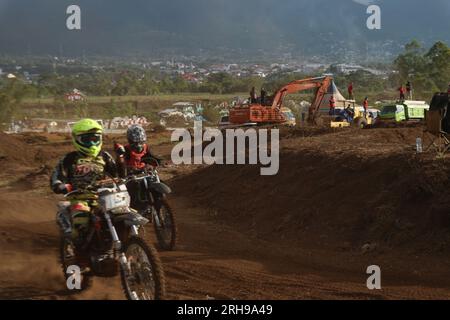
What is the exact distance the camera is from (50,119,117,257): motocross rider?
7059 millimetres

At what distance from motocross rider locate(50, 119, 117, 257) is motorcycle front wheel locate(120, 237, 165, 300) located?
83 cm

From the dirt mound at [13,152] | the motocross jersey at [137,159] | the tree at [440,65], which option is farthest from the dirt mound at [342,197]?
the tree at [440,65]

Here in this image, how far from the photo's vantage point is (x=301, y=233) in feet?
38.1

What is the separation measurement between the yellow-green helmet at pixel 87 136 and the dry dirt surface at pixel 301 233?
63.9 inches

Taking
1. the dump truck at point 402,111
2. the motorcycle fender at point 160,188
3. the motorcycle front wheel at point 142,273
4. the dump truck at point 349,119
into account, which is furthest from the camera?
the dump truck at point 402,111

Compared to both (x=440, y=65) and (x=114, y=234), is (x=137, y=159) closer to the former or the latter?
(x=114, y=234)

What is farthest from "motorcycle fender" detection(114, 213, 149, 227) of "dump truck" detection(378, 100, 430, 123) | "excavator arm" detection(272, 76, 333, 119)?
"dump truck" detection(378, 100, 430, 123)

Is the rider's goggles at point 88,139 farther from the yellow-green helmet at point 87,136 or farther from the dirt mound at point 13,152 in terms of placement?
the dirt mound at point 13,152

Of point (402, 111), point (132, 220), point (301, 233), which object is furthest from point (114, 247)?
point (402, 111)

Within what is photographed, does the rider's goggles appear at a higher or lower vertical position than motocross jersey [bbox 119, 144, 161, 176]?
higher

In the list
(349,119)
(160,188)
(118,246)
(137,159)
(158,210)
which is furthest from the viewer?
(349,119)

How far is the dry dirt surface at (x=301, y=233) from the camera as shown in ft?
25.6

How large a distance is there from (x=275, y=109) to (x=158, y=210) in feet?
74.5

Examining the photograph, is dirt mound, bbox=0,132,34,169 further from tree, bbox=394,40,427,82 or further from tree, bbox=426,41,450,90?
tree, bbox=394,40,427,82
